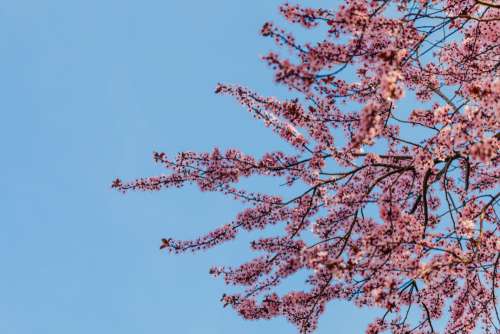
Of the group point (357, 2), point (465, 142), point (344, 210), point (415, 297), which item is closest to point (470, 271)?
point (415, 297)

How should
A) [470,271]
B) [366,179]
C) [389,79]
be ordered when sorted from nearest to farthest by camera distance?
[389,79] < [470,271] < [366,179]

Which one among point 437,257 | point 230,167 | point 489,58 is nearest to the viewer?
point 437,257

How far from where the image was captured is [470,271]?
7555 mm

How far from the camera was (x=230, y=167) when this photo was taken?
8.20m

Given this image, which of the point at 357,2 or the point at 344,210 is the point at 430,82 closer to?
the point at 344,210

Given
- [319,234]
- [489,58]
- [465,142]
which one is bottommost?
[465,142]

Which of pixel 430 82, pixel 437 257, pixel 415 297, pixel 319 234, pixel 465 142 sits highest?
pixel 430 82

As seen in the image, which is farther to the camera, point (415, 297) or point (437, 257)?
point (415, 297)

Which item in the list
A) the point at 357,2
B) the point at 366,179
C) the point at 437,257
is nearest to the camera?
the point at 437,257

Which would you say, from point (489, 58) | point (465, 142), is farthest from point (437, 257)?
point (489, 58)

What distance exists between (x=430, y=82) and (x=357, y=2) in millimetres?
3825

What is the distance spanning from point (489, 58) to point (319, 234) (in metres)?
4.91

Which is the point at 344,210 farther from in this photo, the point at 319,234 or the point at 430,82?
the point at 430,82

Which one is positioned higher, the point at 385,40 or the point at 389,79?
the point at 385,40
